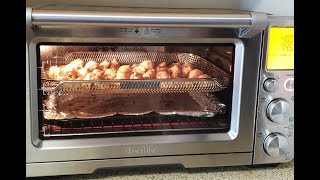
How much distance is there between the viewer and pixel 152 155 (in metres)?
0.85

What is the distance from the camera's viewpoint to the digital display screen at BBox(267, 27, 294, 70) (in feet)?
2.77

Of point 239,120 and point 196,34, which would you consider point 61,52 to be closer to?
point 196,34

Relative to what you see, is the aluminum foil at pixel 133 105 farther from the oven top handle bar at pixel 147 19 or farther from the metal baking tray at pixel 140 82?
the oven top handle bar at pixel 147 19

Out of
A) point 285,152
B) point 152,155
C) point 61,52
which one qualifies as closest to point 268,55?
point 285,152

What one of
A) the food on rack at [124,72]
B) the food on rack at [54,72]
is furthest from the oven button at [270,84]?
the food on rack at [54,72]

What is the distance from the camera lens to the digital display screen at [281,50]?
0.84 meters

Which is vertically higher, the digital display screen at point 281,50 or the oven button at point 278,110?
the digital display screen at point 281,50

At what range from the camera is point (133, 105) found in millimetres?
928

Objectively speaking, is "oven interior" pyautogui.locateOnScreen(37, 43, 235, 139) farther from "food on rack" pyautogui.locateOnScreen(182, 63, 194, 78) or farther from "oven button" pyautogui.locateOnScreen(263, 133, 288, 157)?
"oven button" pyautogui.locateOnScreen(263, 133, 288, 157)

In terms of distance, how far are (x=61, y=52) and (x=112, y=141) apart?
0.24 meters

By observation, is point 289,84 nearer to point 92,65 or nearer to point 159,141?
point 159,141

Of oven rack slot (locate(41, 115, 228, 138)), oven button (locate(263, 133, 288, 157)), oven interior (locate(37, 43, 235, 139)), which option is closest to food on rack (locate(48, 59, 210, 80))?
oven interior (locate(37, 43, 235, 139))

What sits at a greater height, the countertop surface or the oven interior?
the oven interior

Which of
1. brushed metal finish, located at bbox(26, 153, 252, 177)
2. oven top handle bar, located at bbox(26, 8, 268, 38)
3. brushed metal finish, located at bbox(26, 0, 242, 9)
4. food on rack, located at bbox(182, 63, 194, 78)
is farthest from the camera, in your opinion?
brushed metal finish, located at bbox(26, 0, 242, 9)
